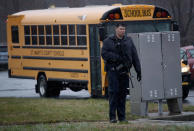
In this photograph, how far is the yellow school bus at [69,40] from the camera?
1823 centimetres

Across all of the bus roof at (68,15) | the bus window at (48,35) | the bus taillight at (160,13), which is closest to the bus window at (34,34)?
the bus roof at (68,15)

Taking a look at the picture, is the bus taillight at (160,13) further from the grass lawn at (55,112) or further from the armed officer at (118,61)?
the armed officer at (118,61)

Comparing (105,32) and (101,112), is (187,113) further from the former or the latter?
(105,32)

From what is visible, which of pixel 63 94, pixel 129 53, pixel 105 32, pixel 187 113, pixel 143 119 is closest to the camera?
pixel 129 53

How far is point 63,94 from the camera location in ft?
73.4

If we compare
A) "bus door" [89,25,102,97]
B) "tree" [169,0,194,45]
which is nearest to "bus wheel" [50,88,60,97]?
"bus door" [89,25,102,97]

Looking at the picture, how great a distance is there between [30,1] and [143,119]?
5107cm

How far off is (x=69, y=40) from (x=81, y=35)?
724mm

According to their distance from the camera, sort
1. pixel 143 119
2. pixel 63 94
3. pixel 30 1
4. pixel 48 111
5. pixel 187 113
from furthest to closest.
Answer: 1. pixel 30 1
2. pixel 63 94
3. pixel 48 111
4. pixel 187 113
5. pixel 143 119

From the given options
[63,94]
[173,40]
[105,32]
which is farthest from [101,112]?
[63,94]

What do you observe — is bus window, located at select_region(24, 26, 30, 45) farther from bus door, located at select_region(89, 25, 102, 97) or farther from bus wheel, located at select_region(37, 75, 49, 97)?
bus door, located at select_region(89, 25, 102, 97)

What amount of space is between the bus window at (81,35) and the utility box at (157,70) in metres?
4.96

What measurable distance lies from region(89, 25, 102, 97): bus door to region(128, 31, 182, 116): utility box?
4.40 m

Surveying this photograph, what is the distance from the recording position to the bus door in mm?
18250
